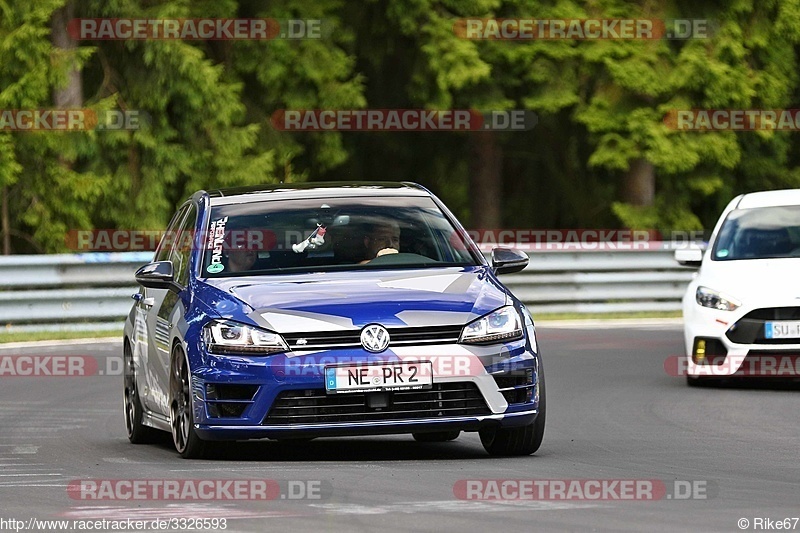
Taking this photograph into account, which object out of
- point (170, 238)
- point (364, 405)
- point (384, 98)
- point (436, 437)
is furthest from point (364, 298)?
point (384, 98)

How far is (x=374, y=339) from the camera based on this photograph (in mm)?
10234

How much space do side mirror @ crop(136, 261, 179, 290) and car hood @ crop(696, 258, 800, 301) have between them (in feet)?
18.8

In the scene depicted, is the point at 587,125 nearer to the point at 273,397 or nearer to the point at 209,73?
the point at 209,73

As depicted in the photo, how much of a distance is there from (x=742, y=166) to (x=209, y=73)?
33.0 ft

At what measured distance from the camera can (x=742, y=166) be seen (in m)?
33.2

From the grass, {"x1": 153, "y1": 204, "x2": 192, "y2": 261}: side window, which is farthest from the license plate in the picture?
the grass

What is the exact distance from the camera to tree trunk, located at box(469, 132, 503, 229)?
34.5m

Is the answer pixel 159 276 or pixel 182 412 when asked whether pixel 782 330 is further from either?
pixel 182 412

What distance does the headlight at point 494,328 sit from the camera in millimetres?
10391

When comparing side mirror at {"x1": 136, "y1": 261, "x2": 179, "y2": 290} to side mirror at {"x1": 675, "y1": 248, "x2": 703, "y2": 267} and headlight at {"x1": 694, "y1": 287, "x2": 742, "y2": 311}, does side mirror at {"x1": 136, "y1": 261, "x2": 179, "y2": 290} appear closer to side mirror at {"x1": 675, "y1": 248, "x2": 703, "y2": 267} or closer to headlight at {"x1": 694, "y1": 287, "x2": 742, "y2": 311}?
headlight at {"x1": 694, "y1": 287, "x2": 742, "y2": 311}

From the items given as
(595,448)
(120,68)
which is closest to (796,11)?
(120,68)

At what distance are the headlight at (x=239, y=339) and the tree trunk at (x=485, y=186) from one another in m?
23.9

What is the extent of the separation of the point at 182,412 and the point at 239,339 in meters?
0.75

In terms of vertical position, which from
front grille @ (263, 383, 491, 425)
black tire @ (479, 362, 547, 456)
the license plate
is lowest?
black tire @ (479, 362, 547, 456)
